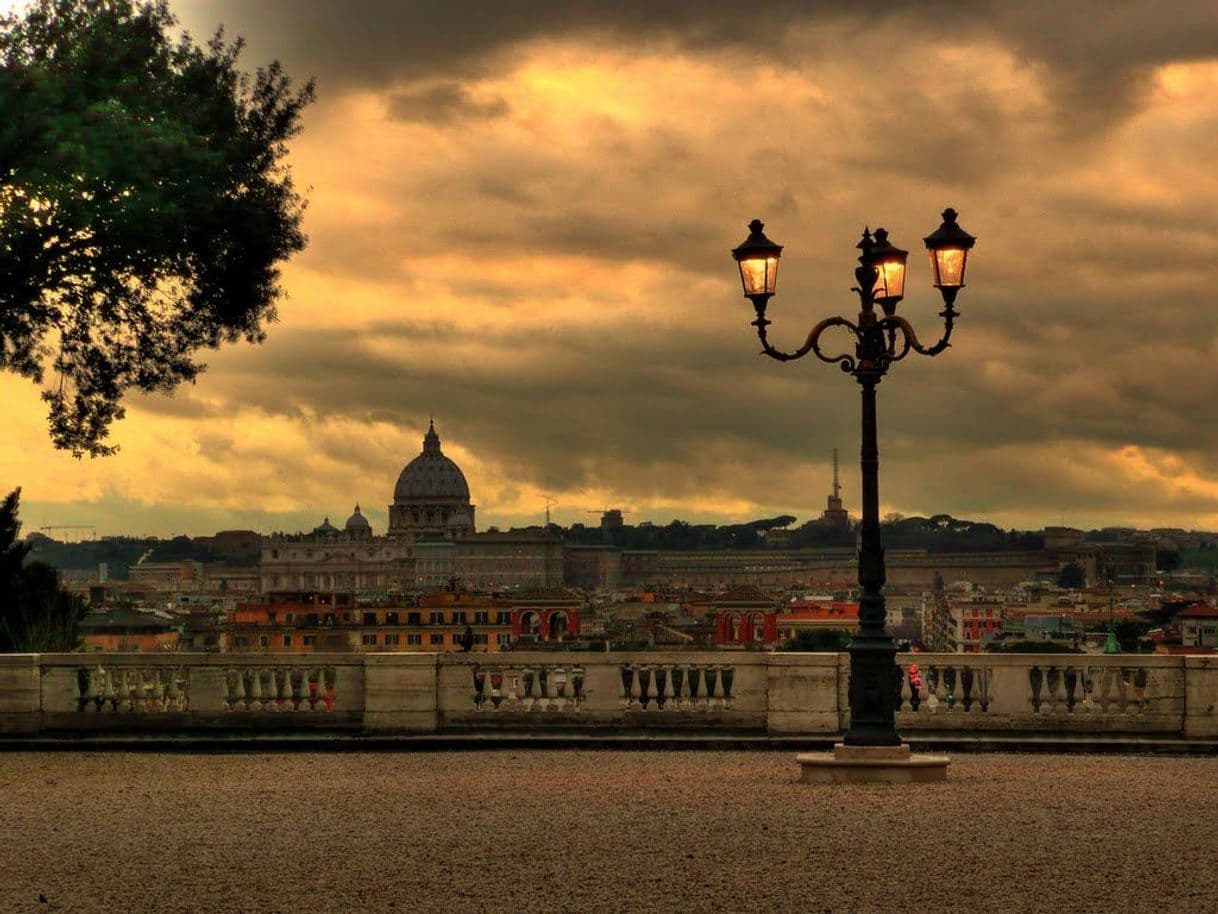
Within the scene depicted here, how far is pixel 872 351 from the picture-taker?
1523 cm

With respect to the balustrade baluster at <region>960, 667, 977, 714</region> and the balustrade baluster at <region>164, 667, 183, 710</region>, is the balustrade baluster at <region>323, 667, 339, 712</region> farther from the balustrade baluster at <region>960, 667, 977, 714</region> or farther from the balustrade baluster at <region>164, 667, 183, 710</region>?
the balustrade baluster at <region>960, 667, 977, 714</region>

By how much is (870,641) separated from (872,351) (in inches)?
82.3

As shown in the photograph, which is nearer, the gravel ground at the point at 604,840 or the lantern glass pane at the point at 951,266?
the gravel ground at the point at 604,840

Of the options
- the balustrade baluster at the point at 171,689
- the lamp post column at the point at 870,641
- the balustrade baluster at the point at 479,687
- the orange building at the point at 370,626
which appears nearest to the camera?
the lamp post column at the point at 870,641

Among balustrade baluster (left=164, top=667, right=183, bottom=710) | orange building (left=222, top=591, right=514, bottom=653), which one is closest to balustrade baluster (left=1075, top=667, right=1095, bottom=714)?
balustrade baluster (left=164, top=667, right=183, bottom=710)

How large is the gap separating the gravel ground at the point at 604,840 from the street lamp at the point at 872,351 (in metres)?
0.77

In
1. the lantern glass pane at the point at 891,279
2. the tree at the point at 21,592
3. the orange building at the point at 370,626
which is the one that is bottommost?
the orange building at the point at 370,626

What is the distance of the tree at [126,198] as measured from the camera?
21.3m

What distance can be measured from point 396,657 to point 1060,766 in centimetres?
585

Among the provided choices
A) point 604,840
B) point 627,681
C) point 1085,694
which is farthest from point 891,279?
point 604,840

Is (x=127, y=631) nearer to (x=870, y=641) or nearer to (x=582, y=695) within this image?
(x=582, y=695)

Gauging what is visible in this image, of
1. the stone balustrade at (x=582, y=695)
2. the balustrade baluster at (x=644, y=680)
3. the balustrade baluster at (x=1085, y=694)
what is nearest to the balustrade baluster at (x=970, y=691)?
the stone balustrade at (x=582, y=695)

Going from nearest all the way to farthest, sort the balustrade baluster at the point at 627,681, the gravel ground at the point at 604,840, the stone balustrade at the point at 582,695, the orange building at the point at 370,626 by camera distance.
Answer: the gravel ground at the point at 604,840
the stone balustrade at the point at 582,695
the balustrade baluster at the point at 627,681
the orange building at the point at 370,626

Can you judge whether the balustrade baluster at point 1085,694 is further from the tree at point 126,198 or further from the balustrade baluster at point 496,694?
the tree at point 126,198
